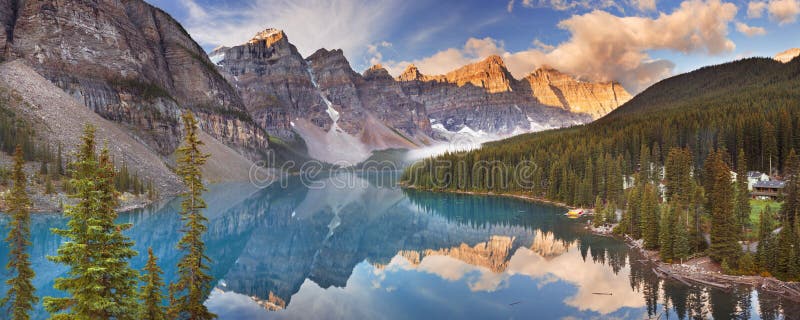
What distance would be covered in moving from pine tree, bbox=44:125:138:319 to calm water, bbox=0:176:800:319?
17042 mm

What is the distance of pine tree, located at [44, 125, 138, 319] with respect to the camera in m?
13.7

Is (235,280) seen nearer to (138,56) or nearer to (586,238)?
(586,238)

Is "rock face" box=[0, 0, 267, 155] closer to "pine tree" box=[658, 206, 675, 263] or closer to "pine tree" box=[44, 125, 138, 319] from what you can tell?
"pine tree" box=[44, 125, 138, 319]

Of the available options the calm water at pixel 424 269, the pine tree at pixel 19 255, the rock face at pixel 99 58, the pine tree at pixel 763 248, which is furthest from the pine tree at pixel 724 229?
the rock face at pixel 99 58

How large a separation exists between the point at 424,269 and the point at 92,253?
34.7 meters

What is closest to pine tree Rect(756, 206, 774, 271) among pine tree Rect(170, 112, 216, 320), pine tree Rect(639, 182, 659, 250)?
pine tree Rect(639, 182, 659, 250)

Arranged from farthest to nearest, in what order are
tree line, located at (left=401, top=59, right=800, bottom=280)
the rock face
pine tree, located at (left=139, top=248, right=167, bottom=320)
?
the rock face, tree line, located at (left=401, top=59, right=800, bottom=280), pine tree, located at (left=139, top=248, right=167, bottom=320)

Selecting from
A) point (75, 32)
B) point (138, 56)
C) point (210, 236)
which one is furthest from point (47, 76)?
point (210, 236)

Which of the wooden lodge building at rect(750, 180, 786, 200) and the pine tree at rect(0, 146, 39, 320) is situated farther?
the wooden lodge building at rect(750, 180, 786, 200)

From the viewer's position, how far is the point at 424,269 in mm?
45125

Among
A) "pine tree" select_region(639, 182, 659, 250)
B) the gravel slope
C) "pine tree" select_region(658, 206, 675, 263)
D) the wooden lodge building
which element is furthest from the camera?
the gravel slope

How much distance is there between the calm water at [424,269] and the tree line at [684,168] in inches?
210

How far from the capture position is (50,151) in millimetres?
87062

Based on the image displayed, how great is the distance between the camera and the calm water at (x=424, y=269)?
31.0 meters
